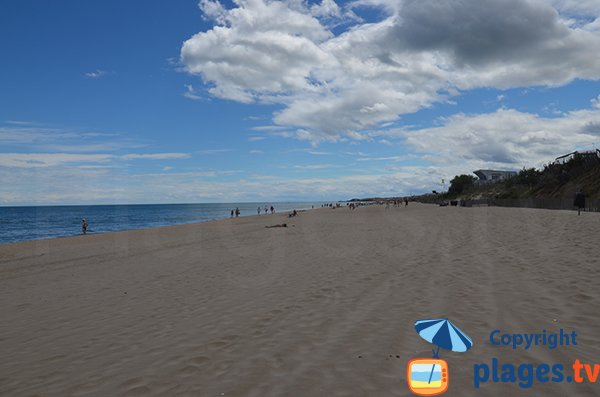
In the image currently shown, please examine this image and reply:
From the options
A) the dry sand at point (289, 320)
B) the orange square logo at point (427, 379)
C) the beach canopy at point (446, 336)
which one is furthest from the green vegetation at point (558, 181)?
the orange square logo at point (427, 379)

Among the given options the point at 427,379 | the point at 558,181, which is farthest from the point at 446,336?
the point at 558,181

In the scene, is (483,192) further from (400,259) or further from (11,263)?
(11,263)

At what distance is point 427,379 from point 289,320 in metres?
3.19

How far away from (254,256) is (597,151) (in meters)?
55.7

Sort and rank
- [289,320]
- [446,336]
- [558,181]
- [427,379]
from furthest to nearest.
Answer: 1. [558,181]
2. [289,320]
3. [446,336]
4. [427,379]

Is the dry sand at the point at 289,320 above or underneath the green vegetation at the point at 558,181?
underneath

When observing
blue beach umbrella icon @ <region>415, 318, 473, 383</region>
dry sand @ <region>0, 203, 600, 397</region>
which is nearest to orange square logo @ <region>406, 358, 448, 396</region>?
dry sand @ <region>0, 203, 600, 397</region>

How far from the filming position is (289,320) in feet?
22.8

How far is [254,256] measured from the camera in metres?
16.0

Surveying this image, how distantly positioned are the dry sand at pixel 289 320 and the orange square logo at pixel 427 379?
5.7 inches

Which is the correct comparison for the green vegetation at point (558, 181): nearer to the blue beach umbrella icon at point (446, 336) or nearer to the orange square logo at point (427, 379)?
the blue beach umbrella icon at point (446, 336)

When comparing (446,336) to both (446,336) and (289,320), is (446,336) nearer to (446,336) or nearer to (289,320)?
(446,336)

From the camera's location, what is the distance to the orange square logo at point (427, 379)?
411cm

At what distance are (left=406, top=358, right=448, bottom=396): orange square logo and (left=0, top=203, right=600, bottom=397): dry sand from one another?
0.14 m
